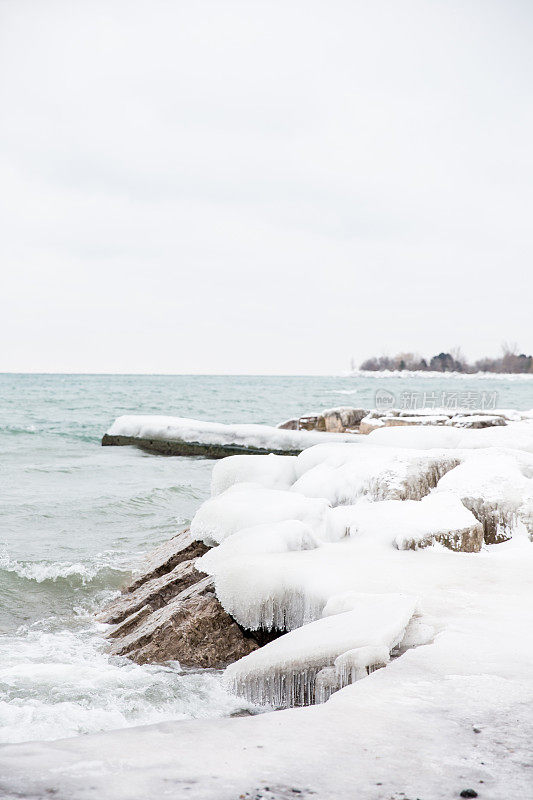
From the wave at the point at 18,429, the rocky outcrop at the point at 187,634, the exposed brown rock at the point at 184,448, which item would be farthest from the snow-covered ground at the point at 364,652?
the wave at the point at 18,429

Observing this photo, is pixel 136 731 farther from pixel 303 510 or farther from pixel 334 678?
pixel 303 510

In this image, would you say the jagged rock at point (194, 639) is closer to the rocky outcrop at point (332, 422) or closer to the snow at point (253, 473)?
the snow at point (253, 473)

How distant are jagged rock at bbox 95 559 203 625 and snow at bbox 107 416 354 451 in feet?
27.0

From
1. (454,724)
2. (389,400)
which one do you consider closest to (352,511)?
(454,724)

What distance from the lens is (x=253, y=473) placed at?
274 inches

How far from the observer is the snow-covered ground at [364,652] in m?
1.80

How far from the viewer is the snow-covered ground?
180cm

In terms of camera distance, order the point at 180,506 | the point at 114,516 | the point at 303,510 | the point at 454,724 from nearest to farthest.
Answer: the point at 454,724, the point at 303,510, the point at 114,516, the point at 180,506

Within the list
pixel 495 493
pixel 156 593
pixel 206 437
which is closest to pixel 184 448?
pixel 206 437

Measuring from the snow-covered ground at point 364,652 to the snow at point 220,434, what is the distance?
7963mm

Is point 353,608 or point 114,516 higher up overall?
point 353,608

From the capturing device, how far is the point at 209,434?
54.8 feet

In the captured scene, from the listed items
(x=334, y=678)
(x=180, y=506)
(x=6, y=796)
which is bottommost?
(x=180, y=506)

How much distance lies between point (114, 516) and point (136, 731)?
7701 millimetres
